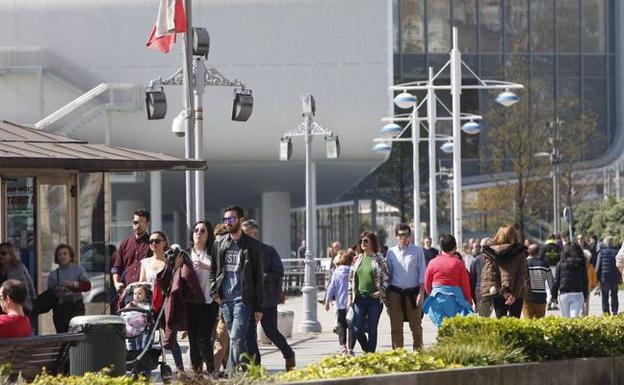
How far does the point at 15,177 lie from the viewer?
60.8ft

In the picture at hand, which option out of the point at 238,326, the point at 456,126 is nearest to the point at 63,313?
the point at 238,326

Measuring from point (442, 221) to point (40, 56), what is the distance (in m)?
28.2

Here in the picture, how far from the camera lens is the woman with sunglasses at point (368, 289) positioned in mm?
19641

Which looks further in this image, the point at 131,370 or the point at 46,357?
the point at 131,370

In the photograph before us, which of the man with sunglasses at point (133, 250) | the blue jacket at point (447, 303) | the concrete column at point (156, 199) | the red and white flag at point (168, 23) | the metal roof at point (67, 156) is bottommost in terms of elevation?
the blue jacket at point (447, 303)

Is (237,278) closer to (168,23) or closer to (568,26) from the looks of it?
(168,23)

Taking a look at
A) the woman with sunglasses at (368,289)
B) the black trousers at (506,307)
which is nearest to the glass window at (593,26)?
the black trousers at (506,307)

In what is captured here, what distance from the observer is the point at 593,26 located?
74.1 m

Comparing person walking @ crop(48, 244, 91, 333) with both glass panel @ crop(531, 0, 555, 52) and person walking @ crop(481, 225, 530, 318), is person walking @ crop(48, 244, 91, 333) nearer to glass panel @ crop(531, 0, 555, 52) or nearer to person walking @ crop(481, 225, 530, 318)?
person walking @ crop(481, 225, 530, 318)

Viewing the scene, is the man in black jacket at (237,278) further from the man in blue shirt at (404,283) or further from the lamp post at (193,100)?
the lamp post at (193,100)

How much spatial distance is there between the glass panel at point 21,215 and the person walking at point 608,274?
13811 millimetres

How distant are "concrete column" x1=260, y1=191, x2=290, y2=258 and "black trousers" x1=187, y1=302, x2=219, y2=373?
134 feet

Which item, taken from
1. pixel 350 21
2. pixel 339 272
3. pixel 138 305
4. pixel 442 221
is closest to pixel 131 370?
pixel 138 305

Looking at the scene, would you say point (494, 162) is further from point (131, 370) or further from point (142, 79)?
point (131, 370)
